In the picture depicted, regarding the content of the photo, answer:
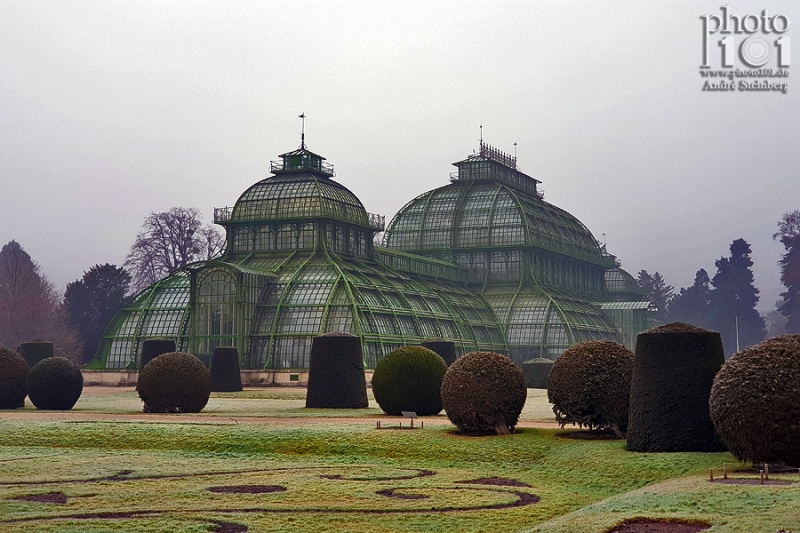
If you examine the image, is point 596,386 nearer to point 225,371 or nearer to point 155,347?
point 225,371

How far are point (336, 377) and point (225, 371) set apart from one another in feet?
61.2

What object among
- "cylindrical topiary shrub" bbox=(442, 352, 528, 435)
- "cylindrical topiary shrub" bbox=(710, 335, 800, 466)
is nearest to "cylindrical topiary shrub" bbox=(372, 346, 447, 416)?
"cylindrical topiary shrub" bbox=(442, 352, 528, 435)

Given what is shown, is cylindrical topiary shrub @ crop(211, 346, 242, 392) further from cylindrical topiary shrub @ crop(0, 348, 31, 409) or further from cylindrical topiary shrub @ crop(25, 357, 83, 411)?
cylindrical topiary shrub @ crop(0, 348, 31, 409)

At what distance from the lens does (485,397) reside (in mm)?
27484

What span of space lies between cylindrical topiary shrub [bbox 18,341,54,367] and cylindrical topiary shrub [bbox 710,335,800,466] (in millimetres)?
41054

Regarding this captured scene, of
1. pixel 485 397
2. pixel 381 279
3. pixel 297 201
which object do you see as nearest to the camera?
pixel 485 397

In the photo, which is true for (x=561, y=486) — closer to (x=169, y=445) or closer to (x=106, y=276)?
(x=169, y=445)

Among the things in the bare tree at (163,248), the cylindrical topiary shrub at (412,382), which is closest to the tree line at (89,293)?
the bare tree at (163,248)

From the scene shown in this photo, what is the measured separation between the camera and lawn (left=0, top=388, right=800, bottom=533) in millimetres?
16422

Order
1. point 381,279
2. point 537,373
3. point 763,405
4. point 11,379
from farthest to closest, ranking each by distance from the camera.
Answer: point 381,279 → point 537,373 → point 11,379 → point 763,405

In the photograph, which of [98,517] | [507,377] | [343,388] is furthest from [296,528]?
[343,388]

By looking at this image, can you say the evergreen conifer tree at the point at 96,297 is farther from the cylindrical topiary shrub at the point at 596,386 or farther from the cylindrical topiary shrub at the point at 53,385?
the cylindrical topiary shrub at the point at 596,386

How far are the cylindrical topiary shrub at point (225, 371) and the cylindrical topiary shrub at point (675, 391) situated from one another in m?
37.3

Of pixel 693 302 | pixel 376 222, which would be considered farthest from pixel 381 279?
pixel 693 302
